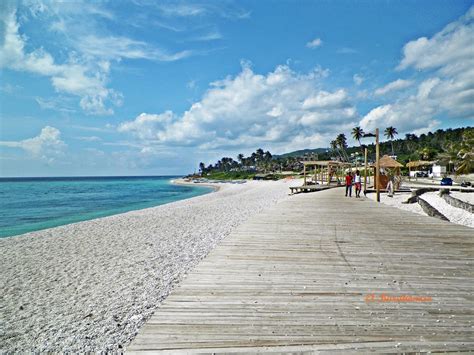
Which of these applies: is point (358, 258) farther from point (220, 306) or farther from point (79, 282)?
point (79, 282)

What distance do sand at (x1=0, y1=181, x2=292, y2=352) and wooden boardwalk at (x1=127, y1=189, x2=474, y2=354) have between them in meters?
0.95

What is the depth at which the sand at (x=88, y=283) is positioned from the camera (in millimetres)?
3498

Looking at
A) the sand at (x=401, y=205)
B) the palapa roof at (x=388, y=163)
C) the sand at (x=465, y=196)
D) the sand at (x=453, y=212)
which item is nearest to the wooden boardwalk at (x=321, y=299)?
the sand at (x=453, y=212)

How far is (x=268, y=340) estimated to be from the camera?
2.47 m

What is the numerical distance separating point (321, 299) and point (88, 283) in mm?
4557

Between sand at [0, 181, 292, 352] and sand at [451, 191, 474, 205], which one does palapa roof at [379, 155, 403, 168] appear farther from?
sand at [0, 181, 292, 352]

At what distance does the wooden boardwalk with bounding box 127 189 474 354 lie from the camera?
2443mm

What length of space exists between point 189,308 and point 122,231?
9.47 meters

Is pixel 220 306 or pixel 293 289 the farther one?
pixel 293 289

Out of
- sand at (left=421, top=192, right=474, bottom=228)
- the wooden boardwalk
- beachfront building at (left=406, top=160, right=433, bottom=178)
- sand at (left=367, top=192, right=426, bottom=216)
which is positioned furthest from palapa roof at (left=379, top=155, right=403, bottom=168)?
the wooden boardwalk

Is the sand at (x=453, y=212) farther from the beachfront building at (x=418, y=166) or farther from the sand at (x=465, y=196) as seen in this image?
the beachfront building at (x=418, y=166)

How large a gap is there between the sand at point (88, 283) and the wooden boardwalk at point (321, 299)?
953 mm

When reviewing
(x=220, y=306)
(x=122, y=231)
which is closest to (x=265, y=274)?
(x=220, y=306)

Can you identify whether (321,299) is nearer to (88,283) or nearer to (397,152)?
(88,283)
